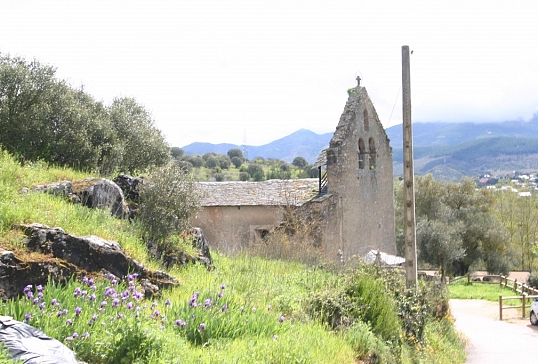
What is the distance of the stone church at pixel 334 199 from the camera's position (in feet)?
71.2

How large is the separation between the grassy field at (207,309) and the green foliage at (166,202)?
1.67 ft

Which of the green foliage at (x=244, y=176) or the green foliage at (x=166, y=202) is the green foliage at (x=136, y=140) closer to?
the green foliage at (x=166, y=202)

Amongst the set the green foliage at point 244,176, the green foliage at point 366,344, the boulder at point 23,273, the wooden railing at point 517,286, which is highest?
the green foliage at point 244,176

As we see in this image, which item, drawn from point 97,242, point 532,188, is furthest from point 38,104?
point 532,188

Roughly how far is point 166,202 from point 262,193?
12932 millimetres

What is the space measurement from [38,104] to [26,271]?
341 inches

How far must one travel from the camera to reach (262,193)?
23.0m

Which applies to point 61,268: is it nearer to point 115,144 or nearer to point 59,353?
point 59,353

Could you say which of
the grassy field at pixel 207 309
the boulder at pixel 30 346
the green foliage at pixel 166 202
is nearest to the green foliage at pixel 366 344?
the grassy field at pixel 207 309

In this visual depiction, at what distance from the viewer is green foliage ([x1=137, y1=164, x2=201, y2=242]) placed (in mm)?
9773

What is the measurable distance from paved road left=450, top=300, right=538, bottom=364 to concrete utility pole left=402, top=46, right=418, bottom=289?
11.0ft

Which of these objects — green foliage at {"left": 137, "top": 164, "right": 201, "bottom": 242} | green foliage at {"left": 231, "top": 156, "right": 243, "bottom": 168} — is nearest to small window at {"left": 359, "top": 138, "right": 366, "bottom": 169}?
green foliage at {"left": 137, "top": 164, "right": 201, "bottom": 242}

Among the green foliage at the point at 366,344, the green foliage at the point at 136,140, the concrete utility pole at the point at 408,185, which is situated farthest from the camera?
the green foliage at the point at 136,140

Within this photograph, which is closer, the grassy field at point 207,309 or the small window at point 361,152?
the grassy field at point 207,309
